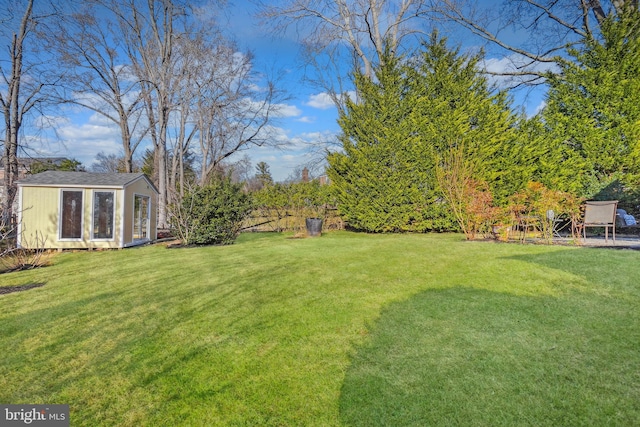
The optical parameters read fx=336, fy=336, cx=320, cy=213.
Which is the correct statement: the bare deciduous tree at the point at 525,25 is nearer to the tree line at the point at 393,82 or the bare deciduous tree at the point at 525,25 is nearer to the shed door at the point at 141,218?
the tree line at the point at 393,82

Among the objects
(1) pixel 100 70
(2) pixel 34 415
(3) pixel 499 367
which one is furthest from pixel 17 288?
(1) pixel 100 70

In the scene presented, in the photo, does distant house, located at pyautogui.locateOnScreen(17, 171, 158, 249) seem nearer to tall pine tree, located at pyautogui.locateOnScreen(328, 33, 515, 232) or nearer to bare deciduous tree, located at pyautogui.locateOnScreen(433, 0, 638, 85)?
tall pine tree, located at pyautogui.locateOnScreen(328, 33, 515, 232)

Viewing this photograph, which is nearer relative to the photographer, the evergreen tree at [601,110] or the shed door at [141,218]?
the evergreen tree at [601,110]

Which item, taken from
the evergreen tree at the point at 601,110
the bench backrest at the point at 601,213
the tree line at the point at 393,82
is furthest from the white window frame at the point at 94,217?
the evergreen tree at the point at 601,110

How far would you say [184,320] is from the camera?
3498 mm

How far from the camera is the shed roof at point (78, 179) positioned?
1046cm

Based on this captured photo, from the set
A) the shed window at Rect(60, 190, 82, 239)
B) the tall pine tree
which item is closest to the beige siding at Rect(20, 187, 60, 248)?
the shed window at Rect(60, 190, 82, 239)

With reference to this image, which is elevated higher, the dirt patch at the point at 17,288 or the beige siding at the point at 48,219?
the beige siding at the point at 48,219

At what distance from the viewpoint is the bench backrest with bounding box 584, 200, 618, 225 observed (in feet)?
23.8

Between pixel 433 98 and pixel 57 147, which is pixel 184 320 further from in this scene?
pixel 57 147

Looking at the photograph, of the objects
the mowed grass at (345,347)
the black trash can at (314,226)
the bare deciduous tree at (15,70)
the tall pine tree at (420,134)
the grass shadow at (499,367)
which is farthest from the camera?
the black trash can at (314,226)

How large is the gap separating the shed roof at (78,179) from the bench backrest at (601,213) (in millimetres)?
12875

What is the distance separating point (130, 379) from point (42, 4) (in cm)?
1760

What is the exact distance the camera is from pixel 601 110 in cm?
1051
